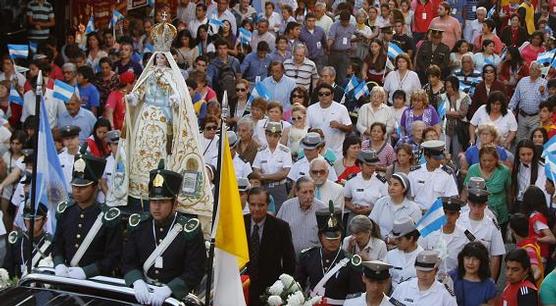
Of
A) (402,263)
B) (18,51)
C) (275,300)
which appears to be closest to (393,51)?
(18,51)

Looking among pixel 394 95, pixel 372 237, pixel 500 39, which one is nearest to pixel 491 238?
pixel 372 237

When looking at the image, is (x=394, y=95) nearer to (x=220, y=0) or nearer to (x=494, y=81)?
(x=494, y=81)

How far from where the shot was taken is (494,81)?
17438mm

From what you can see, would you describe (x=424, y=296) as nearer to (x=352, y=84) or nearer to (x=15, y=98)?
(x=352, y=84)

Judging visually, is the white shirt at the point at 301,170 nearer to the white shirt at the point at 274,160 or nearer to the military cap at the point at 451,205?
the white shirt at the point at 274,160

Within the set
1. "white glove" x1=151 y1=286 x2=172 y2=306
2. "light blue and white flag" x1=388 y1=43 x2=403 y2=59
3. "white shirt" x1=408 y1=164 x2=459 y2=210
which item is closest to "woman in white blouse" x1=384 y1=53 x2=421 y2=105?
"light blue and white flag" x1=388 y1=43 x2=403 y2=59

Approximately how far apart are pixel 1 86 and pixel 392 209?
256 inches

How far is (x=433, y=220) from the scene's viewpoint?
11359mm

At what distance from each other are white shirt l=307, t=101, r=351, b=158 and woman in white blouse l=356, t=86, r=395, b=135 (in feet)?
0.94

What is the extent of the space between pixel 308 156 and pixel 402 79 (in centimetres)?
408

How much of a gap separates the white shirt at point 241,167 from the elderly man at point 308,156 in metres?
0.44

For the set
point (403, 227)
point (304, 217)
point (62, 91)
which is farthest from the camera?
point (62, 91)

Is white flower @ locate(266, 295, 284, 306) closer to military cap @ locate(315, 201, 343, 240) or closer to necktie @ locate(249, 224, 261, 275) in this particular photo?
military cap @ locate(315, 201, 343, 240)

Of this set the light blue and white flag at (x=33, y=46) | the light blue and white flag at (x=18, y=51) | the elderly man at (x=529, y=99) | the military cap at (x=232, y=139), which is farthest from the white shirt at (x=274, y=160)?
the light blue and white flag at (x=33, y=46)
